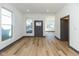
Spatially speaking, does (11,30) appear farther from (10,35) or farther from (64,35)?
(64,35)

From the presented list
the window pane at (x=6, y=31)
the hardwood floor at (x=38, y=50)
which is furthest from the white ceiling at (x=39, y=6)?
the hardwood floor at (x=38, y=50)

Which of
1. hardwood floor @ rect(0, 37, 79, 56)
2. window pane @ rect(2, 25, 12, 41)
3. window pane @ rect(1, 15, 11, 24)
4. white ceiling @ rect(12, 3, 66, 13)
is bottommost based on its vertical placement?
hardwood floor @ rect(0, 37, 79, 56)

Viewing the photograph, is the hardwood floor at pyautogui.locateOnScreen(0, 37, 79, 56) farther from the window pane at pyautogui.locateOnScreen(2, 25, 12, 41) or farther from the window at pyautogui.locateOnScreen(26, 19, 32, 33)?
the window at pyautogui.locateOnScreen(26, 19, 32, 33)

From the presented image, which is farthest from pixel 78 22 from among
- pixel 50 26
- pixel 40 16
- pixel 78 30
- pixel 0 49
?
pixel 50 26

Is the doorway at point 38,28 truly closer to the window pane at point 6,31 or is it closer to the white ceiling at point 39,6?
the white ceiling at point 39,6

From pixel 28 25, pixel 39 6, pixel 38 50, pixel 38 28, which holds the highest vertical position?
pixel 39 6

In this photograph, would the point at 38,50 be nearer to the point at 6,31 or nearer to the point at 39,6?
the point at 6,31

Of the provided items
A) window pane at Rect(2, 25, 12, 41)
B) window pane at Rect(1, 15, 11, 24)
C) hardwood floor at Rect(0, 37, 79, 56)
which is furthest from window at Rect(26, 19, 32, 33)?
hardwood floor at Rect(0, 37, 79, 56)

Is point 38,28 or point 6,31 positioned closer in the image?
point 6,31

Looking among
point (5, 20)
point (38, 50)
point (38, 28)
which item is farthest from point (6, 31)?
point (38, 28)

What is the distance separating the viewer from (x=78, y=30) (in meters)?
6.00

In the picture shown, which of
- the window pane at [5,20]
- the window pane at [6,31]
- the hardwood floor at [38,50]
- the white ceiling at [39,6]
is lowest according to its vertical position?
the hardwood floor at [38,50]

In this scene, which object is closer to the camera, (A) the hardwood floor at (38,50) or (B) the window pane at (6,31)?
(A) the hardwood floor at (38,50)

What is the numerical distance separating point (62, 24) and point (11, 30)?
12.8 feet
